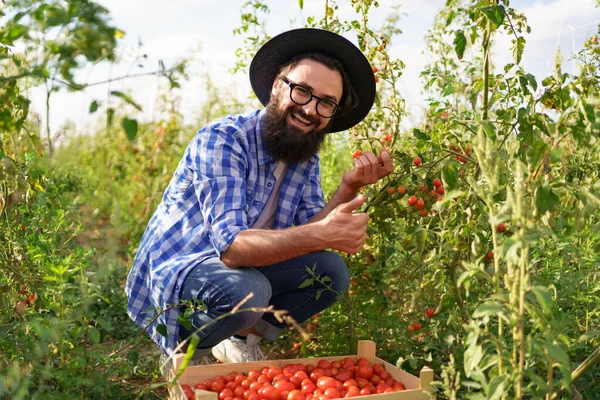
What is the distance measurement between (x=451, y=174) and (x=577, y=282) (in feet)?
2.53

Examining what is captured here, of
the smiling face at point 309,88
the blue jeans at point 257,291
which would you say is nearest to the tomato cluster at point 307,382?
the blue jeans at point 257,291

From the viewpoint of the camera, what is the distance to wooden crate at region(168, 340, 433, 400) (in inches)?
79.0

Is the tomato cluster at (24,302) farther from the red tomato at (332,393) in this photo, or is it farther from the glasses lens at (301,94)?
the glasses lens at (301,94)

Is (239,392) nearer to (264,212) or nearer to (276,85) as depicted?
(264,212)

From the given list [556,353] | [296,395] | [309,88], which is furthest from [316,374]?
[309,88]

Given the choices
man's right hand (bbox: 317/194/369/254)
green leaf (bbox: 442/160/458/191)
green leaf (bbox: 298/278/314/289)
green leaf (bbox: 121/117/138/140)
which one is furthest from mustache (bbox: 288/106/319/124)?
green leaf (bbox: 121/117/138/140)

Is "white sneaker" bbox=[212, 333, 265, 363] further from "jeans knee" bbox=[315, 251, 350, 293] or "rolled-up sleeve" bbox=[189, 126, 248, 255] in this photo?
"rolled-up sleeve" bbox=[189, 126, 248, 255]

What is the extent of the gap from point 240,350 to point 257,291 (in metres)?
0.45

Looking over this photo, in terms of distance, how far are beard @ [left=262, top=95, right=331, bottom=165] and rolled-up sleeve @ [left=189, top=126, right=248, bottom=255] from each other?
14 centimetres

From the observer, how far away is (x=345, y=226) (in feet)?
7.72

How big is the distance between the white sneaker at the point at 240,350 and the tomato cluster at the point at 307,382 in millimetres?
378

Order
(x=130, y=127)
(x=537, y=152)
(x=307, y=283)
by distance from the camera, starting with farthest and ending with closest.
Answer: (x=307, y=283), (x=537, y=152), (x=130, y=127)

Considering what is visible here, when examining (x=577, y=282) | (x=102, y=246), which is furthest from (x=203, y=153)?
(x=102, y=246)

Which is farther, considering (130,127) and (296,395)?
(296,395)
